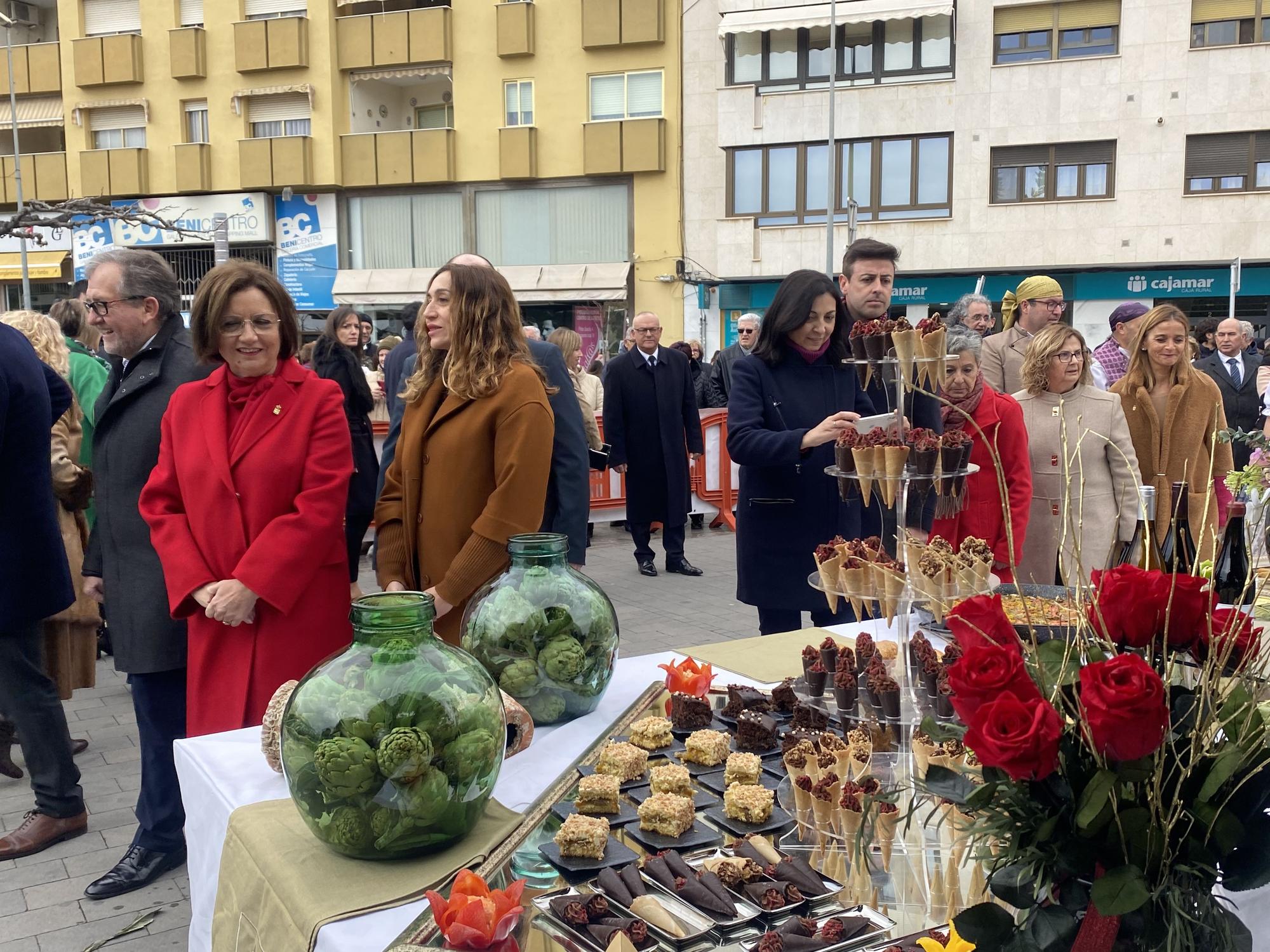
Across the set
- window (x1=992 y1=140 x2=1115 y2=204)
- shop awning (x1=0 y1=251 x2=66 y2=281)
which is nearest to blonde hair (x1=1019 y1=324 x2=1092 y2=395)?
window (x1=992 y1=140 x2=1115 y2=204)

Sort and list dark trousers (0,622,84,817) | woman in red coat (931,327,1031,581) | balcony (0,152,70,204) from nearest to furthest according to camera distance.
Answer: dark trousers (0,622,84,817) → woman in red coat (931,327,1031,581) → balcony (0,152,70,204)

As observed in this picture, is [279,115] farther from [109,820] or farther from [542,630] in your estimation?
[542,630]

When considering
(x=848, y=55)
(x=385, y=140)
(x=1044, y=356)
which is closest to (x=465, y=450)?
(x=1044, y=356)

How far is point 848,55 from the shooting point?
2233 centimetres

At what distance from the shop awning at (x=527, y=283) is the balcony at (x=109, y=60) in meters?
7.24

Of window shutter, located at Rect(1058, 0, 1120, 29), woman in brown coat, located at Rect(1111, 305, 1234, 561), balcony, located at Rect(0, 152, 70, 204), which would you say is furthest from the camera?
balcony, located at Rect(0, 152, 70, 204)

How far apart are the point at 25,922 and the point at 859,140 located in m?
22.1

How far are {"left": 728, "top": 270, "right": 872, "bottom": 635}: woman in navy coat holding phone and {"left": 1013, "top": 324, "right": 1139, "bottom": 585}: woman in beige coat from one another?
1.26m

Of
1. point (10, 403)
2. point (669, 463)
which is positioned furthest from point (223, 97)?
point (10, 403)

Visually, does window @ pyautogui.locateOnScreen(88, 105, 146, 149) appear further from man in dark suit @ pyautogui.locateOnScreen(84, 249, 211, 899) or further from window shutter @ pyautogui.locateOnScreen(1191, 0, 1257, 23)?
man in dark suit @ pyautogui.locateOnScreen(84, 249, 211, 899)

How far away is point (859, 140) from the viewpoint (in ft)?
73.6

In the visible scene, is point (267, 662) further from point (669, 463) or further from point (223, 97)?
point (223, 97)

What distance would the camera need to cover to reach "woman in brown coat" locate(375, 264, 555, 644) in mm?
2896

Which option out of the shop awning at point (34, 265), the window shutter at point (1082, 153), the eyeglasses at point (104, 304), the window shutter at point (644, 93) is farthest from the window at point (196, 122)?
Answer: the eyeglasses at point (104, 304)
